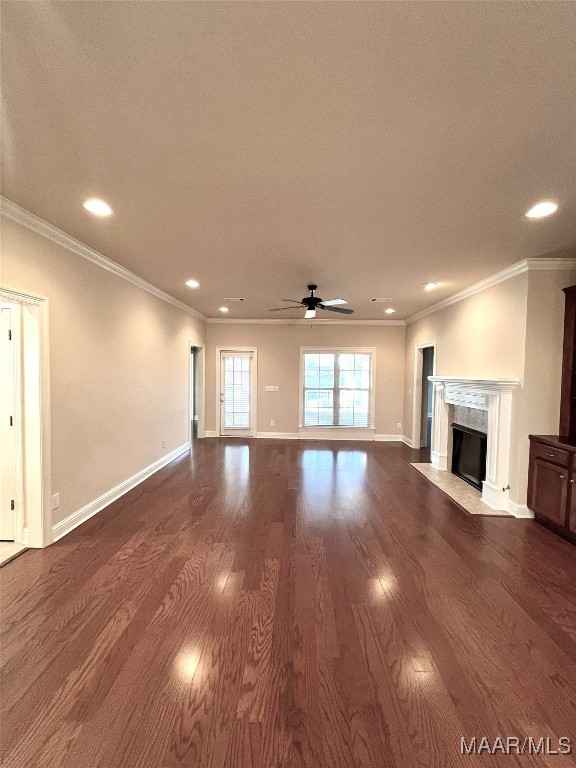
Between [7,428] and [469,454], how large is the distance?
5.49 meters

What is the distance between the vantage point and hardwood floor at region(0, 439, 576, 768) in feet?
4.56

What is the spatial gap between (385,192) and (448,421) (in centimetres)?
425

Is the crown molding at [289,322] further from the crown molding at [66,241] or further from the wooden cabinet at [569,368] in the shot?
the wooden cabinet at [569,368]

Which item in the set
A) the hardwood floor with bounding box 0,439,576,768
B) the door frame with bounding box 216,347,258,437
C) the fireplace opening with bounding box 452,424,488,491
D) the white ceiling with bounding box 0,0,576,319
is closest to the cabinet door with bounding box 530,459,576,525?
the hardwood floor with bounding box 0,439,576,768

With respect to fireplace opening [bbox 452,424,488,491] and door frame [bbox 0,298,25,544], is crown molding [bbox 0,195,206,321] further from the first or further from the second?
fireplace opening [bbox 452,424,488,491]

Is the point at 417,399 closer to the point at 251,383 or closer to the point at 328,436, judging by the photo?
the point at 328,436

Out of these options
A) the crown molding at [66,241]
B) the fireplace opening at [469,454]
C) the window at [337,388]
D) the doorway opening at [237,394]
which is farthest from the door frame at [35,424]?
the window at [337,388]

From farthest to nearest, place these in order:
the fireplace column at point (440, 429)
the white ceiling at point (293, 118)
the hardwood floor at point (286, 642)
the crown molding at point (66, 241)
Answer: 1. the fireplace column at point (440, 429)
2. the crown molding at point (66, 241)
3. the hardwood floor at point (286, 642)
4. the white ceiling at point (293, 118)

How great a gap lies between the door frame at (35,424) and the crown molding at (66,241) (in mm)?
566

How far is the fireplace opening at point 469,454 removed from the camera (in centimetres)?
452

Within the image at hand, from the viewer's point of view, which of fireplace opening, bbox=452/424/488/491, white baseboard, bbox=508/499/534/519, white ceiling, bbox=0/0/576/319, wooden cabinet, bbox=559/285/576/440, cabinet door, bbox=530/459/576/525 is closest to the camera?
white ceiling, bbox=0/0/576/319

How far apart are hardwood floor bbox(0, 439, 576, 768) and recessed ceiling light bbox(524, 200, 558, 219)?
108 inches

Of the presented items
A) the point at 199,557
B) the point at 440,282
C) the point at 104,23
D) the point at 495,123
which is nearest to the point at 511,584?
the point at 199,557

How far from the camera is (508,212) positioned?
8.19ft
